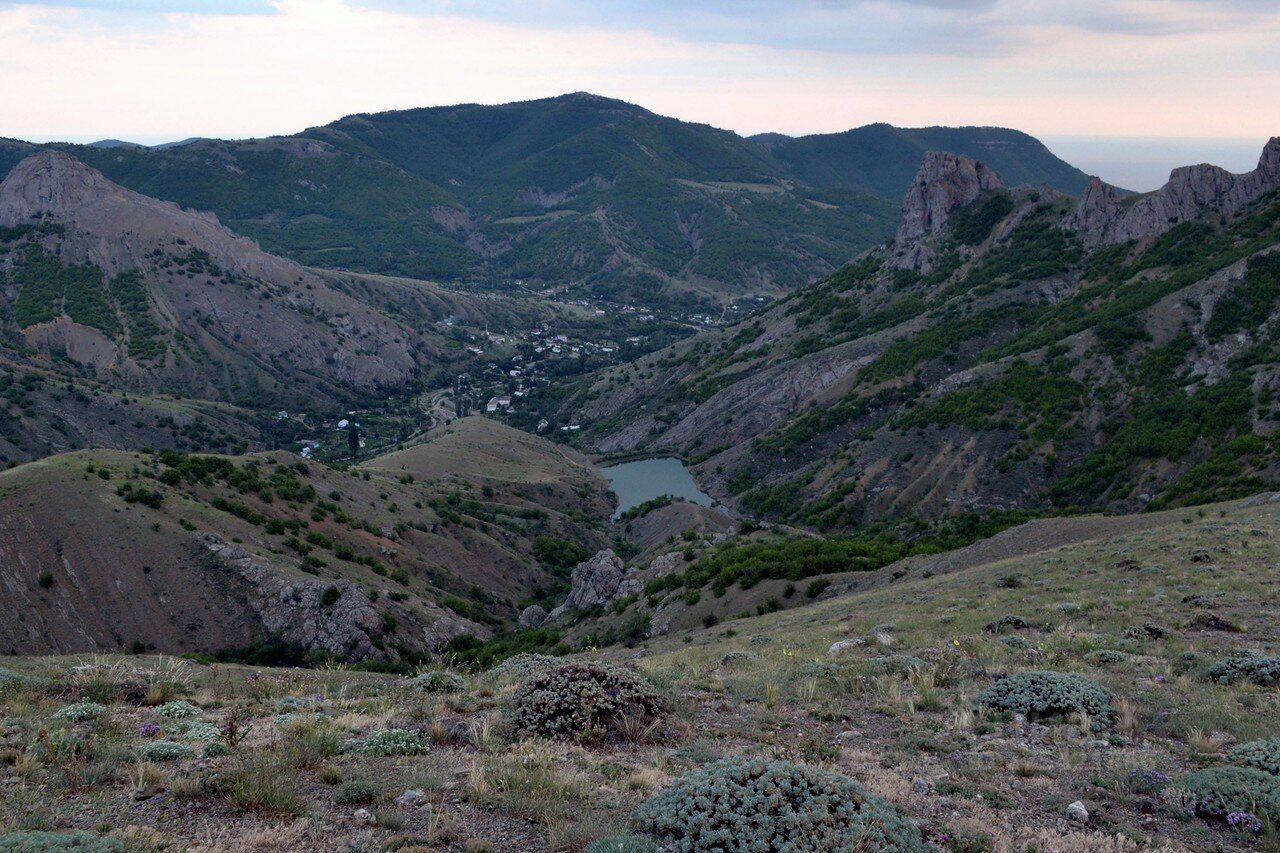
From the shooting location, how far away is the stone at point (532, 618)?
A: 5369 cm

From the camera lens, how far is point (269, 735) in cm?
1148

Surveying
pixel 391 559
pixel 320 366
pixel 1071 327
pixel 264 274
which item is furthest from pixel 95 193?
pixel 1071 327

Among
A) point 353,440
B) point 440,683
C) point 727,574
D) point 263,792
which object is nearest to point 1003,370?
point 727,574

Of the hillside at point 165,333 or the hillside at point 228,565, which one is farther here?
the hillside at point 165,333

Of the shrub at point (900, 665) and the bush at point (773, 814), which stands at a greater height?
the bush at point (773, 814)

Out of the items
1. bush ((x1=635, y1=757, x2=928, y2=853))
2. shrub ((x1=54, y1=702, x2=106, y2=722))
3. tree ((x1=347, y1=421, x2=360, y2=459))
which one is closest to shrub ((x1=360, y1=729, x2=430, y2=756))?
bush ((x1=635, y1=757, x2=928, y2=853))

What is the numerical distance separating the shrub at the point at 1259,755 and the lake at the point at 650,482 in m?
85.9

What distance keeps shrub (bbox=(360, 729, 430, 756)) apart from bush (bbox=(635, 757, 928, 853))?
3879 mm

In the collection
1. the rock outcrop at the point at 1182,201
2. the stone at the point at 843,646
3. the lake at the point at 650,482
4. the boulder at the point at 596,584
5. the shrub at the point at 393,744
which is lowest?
the lake at the point at 650,482

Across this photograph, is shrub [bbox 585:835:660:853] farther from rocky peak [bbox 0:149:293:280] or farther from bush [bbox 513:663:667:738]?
rocky peak [bbox 0:149:293:280]

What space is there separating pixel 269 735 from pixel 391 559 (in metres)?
46.6

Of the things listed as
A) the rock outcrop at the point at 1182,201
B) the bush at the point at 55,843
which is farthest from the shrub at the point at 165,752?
the rock outcrop at the point at 1182,201

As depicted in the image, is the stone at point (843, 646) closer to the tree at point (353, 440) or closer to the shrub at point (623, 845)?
the shrub at point (623, 845)

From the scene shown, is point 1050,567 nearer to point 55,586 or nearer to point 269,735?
point 269,735
